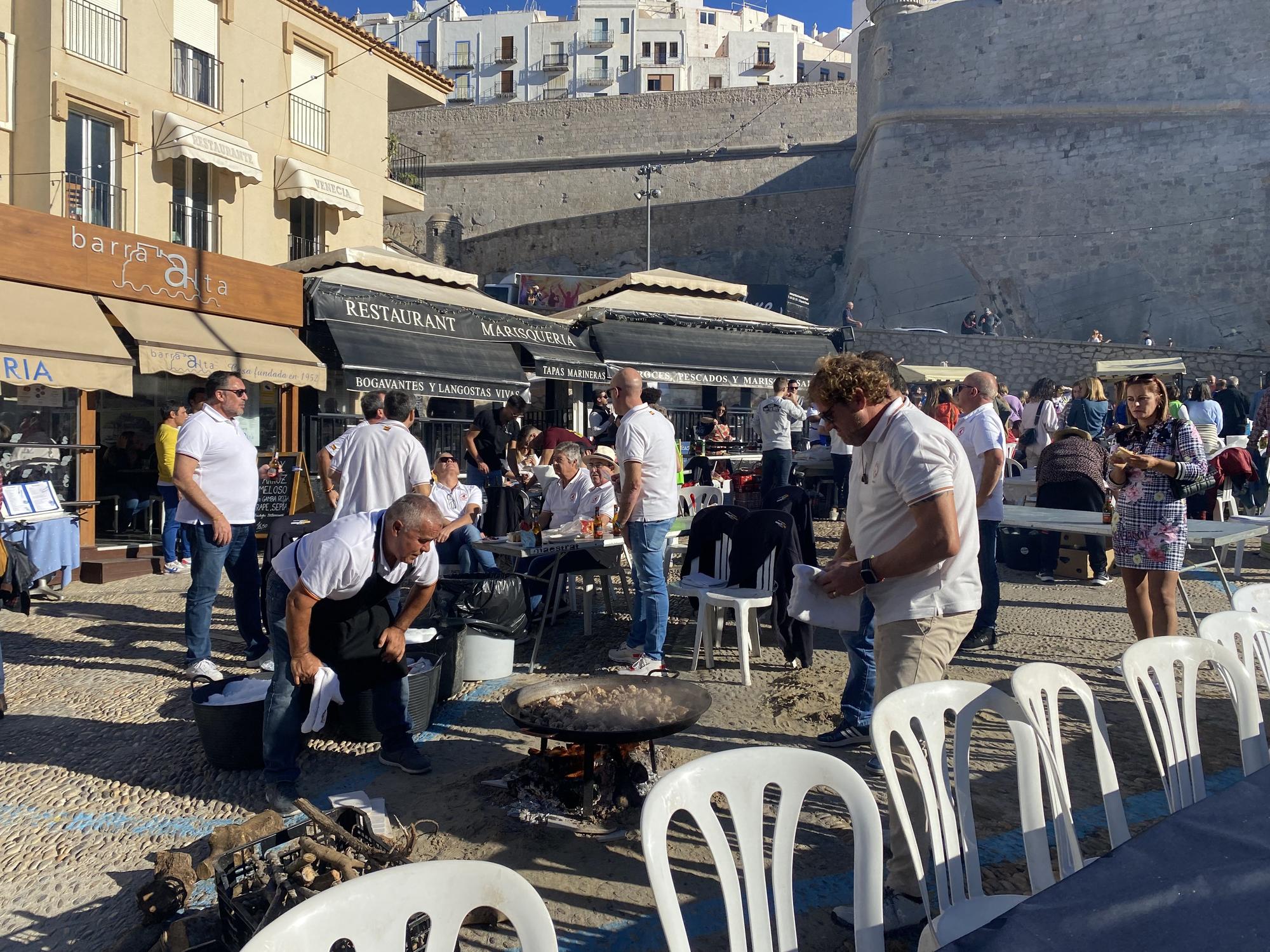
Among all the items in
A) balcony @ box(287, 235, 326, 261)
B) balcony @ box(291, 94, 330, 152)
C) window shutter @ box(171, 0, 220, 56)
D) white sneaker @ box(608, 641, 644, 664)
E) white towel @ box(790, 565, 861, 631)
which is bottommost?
white sneaker @ box(608, 641, 644, 664)

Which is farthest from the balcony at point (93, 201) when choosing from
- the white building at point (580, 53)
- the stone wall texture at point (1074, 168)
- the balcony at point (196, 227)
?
the white building at point (580, 53)

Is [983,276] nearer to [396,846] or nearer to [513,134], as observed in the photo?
[513,134]

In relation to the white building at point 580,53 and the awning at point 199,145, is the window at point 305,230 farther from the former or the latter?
the white building at point 580,53

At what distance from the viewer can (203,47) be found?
47.5ft

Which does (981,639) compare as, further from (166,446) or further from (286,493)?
(166,446)

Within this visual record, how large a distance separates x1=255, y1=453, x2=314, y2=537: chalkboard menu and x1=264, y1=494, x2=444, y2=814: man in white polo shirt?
5577 millimetres

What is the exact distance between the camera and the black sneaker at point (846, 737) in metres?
4.29

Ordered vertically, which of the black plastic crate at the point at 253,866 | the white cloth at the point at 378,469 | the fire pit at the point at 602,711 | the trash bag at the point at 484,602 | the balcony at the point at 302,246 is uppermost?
the balcony at the point at 302,246

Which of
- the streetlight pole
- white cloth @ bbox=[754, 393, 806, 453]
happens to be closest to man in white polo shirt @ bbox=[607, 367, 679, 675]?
white cloth @ bbox=[754, 393, 806, 453]

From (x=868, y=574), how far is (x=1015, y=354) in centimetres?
2534

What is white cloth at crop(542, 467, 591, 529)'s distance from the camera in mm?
6707

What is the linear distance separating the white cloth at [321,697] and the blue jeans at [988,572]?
12.3 feet

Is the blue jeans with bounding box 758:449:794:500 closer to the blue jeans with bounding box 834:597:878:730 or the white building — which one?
the blue jeans with bounding box 834:597:878:730

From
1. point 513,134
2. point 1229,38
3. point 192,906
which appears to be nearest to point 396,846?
point 192,906
